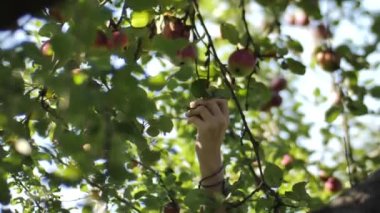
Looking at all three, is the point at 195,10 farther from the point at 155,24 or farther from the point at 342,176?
the point at 342,176

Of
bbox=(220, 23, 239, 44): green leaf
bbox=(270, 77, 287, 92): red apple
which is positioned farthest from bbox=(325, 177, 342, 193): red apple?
bbox=(220, 23, 239, 44): green leaf

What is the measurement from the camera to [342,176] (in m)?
4.84

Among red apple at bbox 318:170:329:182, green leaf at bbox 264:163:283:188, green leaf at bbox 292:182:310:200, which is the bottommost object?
green leaf at bbox 292:182:310:200

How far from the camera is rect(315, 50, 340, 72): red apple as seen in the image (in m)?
3.40

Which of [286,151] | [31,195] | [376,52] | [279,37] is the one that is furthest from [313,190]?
[31,195]

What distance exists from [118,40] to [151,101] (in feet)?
2.92

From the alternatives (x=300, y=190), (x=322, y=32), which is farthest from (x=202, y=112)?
(x=322, y=32)

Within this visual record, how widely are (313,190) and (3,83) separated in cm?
279

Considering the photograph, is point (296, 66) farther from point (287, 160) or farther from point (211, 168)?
point (287, 160)

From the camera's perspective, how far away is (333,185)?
4258 millimetres

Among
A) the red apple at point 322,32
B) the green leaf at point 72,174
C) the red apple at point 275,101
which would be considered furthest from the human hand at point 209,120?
the red apple at point 275,101

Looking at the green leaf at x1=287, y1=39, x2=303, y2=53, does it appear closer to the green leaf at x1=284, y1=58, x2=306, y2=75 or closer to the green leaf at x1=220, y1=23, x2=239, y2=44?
the green leaf at x1=284, y1=58, x2=306, y2=75

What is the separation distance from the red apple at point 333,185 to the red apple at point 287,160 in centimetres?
32

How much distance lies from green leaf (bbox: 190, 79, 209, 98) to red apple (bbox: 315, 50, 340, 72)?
4.24ft
